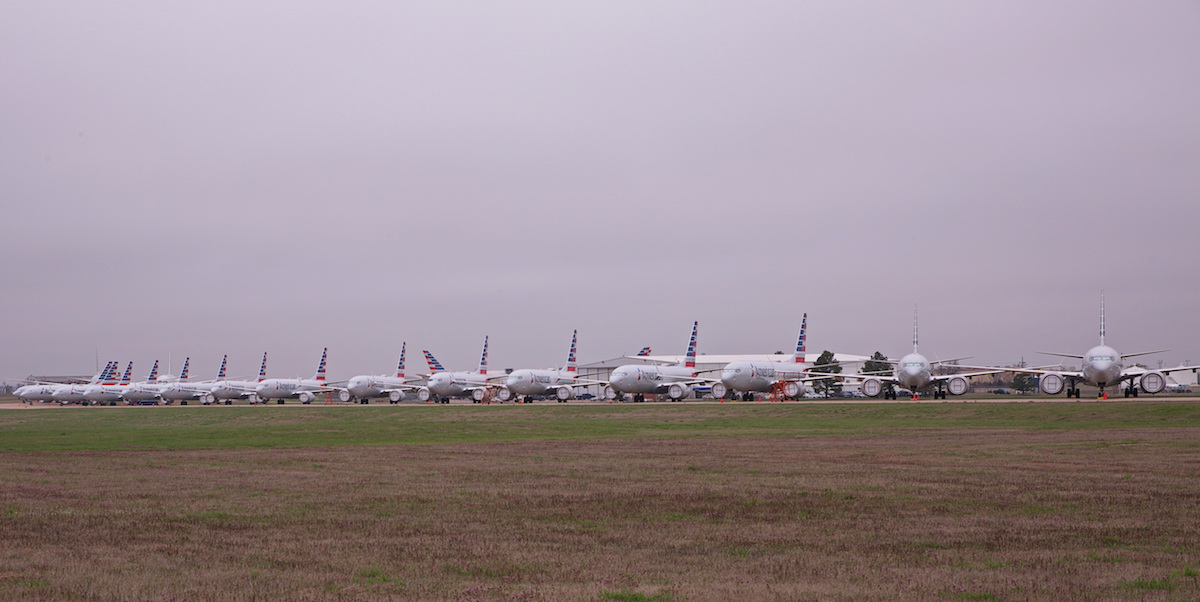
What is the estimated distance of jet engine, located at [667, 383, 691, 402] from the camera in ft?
332

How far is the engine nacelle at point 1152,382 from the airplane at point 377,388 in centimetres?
7486

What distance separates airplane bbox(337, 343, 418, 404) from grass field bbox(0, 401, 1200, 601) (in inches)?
3334

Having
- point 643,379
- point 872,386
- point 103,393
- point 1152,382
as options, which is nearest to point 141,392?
point 103,393

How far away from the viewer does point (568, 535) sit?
51.6 feet

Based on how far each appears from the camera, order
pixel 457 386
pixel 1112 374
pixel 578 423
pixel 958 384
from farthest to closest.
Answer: pixel 457 386
pixel 958 384
pixel 1112 374
pixel 578 423

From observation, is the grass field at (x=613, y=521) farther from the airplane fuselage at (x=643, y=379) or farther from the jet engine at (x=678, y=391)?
the jet engine at (x=678, y=391)

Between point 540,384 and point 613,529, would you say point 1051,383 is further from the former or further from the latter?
point 613,529

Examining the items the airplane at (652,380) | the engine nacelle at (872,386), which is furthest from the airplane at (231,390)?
the engine nacelle at (872,386)

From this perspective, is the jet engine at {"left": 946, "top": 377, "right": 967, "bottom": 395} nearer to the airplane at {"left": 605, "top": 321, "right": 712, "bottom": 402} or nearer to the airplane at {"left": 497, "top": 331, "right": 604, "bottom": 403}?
the airplane at {"left": 605, "top": 321, "right": 712, "bottom": 402}

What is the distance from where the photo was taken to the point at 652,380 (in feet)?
330

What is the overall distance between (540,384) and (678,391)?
15.9 m

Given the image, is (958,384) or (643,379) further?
(643,379)

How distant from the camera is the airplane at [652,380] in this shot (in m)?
99.4

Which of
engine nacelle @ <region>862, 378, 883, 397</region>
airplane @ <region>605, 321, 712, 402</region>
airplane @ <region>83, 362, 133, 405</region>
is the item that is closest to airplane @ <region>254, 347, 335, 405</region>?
airplane @ <region>83, 362, 133, 405</region>
